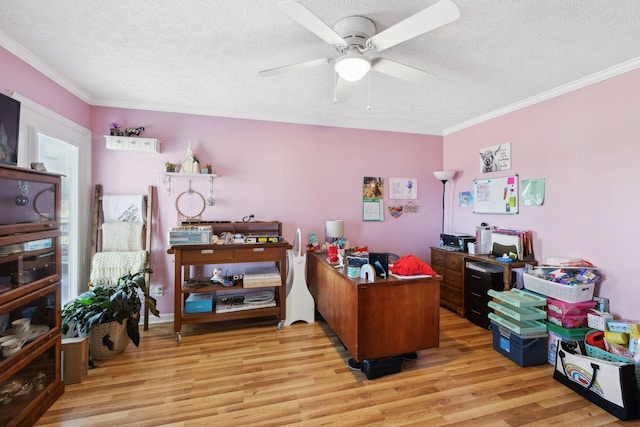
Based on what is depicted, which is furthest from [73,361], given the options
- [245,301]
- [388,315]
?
[388,315]

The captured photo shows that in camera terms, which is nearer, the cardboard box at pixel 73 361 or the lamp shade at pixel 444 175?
the cardboard box at pixel 73 361

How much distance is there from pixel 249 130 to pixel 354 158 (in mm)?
1355

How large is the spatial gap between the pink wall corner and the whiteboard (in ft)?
14.2

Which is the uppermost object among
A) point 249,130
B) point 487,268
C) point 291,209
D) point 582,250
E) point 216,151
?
point 249,130

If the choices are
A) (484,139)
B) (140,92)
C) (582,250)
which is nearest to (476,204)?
(484,139)

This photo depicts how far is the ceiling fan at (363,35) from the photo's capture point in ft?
3.94

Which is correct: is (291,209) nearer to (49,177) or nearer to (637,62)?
(49,177)

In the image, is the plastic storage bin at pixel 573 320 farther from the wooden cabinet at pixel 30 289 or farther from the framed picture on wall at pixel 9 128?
the framed picture on wall at pixel 9 128

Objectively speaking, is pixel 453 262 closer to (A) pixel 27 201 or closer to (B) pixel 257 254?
(B) pixel 257 254

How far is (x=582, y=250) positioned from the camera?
236cm

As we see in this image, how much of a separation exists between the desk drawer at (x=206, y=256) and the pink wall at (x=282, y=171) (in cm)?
56

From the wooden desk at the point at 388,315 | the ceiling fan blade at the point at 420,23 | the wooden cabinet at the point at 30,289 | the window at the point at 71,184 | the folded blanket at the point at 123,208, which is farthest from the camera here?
the folded blanket at the point at 123,208

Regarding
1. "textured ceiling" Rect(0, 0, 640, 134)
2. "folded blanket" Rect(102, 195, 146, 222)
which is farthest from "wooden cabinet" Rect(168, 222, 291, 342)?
"textured ceiling" Rect(0, 0, 640, 134)

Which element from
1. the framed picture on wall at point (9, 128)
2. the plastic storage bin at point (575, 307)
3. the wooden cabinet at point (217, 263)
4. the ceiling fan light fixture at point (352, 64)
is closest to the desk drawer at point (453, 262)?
the plastic storage bin at point (575, 307)
